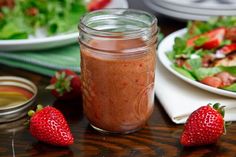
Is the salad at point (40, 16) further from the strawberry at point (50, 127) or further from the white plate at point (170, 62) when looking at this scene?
the strawberry at point (50, 127)

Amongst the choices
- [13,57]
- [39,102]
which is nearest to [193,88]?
[39,102]

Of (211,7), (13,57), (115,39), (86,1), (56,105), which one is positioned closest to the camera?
(115,39)

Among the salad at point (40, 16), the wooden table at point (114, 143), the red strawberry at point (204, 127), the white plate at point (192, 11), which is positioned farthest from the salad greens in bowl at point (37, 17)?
the red strawberry at point (204, 127)

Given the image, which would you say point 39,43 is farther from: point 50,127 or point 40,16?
point 50,127

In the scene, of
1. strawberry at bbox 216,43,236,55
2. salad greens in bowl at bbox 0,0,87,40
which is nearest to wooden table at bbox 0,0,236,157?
strawberry at bbox 216,43,236,55

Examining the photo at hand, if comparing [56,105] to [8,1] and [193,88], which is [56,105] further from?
[8,1]

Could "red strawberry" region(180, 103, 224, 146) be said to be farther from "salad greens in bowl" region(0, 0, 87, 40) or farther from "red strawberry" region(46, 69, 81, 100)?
"salad greens in bowl" region(0, 0, 87, 40)
